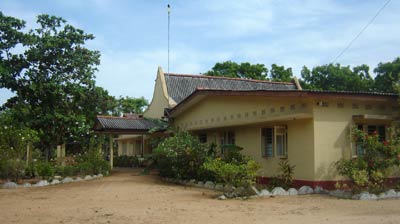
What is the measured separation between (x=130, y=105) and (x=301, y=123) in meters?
32.6

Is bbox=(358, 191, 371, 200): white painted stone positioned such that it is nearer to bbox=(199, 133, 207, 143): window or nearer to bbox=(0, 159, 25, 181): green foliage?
bbox=(199, 133, 207, 143): window

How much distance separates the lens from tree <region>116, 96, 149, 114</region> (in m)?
43.5

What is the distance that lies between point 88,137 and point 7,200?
47.2 ft

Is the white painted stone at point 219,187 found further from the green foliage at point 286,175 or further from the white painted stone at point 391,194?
the white painted stone at point 391,194

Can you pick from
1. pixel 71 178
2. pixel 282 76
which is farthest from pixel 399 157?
pixel 282 76

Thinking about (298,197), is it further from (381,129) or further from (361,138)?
(381,129)

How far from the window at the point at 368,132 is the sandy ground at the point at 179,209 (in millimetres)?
2346

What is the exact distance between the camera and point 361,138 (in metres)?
12.9

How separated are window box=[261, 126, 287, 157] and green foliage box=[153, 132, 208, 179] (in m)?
2.34

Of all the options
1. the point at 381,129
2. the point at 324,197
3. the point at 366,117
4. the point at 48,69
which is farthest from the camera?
the point at 48,69

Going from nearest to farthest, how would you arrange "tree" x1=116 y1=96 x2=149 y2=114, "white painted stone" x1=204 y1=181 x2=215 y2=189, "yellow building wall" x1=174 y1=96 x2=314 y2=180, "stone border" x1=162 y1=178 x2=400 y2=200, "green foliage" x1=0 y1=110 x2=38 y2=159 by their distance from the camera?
"stone border" x1=162 y1=178 x2=400 y2=200 → "yellow building wall" x1=174 y1=96 x2=314 y2=180 → "white painted stone" x1=204 y1=181 x2=215 y2=189 → "green foliage" x1=0 y1=110 x2=38 y2=159 → "tree" x1=116 y1=96 x2=149 y2=114

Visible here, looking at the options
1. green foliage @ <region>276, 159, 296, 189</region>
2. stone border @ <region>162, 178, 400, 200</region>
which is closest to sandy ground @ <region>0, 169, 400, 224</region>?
stone border @ <region>162, 178, 400, 200</region>

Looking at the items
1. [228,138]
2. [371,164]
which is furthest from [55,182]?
[371,164]

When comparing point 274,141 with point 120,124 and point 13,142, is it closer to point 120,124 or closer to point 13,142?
point 13,142
